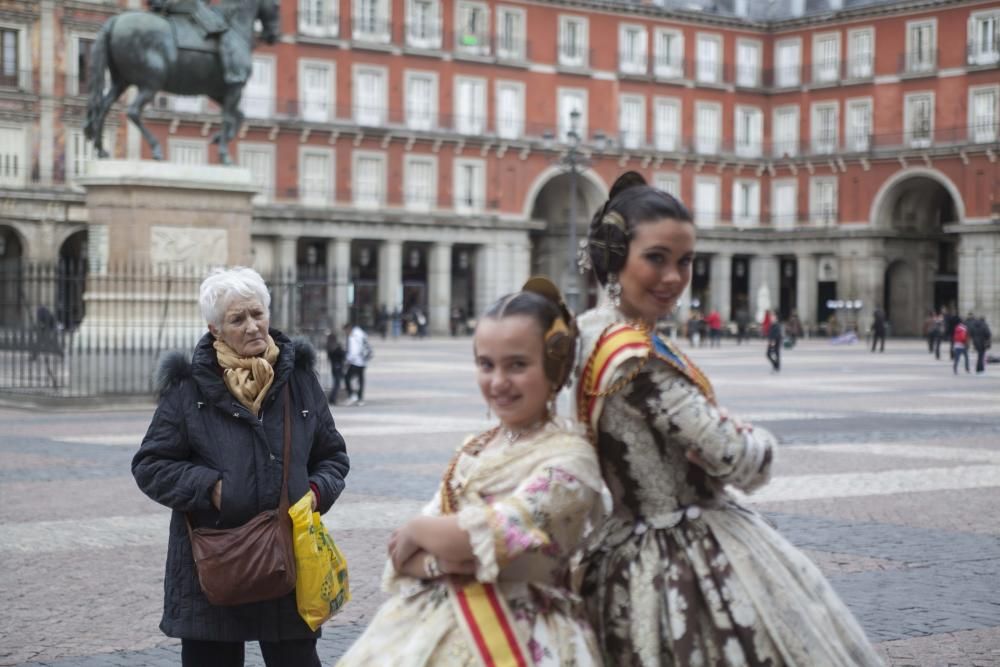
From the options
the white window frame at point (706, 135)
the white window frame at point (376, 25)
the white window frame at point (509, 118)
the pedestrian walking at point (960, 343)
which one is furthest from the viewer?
the white window frame at point (706, 135)

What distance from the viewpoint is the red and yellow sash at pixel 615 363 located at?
321 centimetres

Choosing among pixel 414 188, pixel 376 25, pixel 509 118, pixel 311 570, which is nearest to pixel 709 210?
pixel 509 118

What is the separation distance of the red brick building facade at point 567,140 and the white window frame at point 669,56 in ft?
0.37

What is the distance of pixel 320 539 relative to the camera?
4.37m

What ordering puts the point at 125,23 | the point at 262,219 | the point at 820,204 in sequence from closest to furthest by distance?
the point at 125,23
the point at 262,219
the point at 820,204

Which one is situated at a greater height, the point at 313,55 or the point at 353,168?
the point at 313,55

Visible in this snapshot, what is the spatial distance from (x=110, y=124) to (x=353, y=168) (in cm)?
897

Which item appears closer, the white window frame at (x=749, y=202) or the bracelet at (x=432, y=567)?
the bracelet at (x=432, y=567)

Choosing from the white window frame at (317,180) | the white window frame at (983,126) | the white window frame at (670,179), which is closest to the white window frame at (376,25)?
the white window frame at (317,180)

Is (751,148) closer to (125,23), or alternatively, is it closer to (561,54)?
(561,54)

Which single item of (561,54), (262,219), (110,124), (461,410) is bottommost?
(461,410)

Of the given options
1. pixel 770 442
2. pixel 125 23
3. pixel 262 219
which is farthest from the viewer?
pixel 262 219

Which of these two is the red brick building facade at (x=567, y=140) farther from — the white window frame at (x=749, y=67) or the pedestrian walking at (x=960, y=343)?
the pedestrian walking at (x=960, y=343)

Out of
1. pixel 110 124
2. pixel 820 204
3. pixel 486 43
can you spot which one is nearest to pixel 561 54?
pixel 486 43
